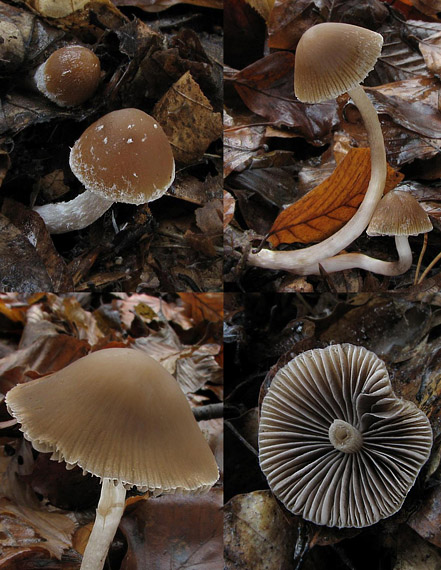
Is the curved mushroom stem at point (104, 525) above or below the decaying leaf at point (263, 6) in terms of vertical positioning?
below

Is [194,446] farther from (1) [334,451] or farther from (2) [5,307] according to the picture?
(2) [5,307]

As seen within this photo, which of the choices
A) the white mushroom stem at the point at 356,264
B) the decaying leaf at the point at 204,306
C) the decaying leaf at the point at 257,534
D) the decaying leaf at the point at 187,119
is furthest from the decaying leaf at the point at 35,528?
the decaying leaf at the point at 187,119

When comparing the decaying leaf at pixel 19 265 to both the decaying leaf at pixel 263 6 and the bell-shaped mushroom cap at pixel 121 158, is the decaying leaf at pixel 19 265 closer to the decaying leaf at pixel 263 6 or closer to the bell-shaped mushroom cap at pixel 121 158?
the bell-shaped mushroom cap at pixel 121 158

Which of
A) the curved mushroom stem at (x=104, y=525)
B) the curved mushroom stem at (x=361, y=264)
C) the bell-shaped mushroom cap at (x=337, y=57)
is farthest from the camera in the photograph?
the curved mushroom stem at (x=361, y=264)

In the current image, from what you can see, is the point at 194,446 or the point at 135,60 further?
Result: the point at 135,60

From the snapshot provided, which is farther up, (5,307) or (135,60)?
(135,60)

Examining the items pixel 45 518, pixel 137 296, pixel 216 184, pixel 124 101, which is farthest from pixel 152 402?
pixel 137 296

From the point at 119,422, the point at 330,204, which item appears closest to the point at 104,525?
the point at 119,422
